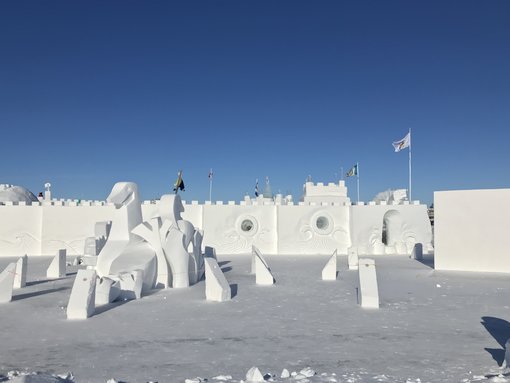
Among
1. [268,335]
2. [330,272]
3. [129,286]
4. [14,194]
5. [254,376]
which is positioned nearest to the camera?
[254,376]

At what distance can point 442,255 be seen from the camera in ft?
56.3

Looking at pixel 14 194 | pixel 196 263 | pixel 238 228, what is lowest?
pixel 196 263

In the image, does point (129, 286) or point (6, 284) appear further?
point (129, 286)

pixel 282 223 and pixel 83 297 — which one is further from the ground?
pixel 282 223

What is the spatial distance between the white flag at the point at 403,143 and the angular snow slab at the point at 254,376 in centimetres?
2337

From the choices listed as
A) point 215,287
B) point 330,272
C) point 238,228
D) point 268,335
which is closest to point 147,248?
point 215,287

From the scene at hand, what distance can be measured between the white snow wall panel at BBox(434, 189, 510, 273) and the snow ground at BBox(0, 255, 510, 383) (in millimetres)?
5108

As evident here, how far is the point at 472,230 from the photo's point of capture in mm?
16797

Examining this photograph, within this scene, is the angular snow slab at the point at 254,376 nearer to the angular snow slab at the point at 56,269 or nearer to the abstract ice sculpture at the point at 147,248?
the abstract ice sculpture at the point at 147,248

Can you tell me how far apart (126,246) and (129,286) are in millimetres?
2436

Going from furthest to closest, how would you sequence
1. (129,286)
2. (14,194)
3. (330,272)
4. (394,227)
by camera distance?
(14,194) < (394,227) < (330,272) < (129,286)

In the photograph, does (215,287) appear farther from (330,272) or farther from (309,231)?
(309,231)

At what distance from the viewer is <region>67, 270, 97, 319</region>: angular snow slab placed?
8681 millimetres

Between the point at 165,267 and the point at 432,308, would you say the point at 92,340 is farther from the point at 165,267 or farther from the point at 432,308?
the point at 432,308
